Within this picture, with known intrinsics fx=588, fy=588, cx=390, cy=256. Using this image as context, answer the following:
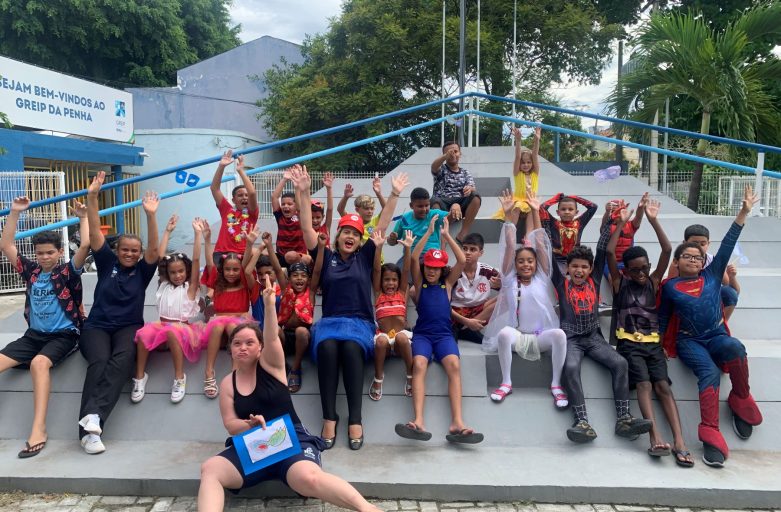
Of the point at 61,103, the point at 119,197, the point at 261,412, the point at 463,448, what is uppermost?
the point at 61,103

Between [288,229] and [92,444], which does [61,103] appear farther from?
[92,444]

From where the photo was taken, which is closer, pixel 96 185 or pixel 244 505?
pixel 244 505

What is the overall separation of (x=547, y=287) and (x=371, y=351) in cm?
138

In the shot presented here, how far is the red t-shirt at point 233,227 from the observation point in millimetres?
5180

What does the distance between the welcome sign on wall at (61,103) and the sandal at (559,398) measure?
10.7 meters

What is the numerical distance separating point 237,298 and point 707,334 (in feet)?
10.7

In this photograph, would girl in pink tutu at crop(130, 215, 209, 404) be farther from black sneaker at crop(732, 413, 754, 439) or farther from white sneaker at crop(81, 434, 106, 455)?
black sneaker at crop(732, 413, 754, 439)

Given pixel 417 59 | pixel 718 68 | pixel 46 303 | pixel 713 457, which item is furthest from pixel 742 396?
pixel 417 59

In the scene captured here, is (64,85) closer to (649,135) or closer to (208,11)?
(649,135)

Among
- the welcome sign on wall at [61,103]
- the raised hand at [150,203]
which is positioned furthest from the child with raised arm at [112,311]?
the welcome sign on wall at [61,103]

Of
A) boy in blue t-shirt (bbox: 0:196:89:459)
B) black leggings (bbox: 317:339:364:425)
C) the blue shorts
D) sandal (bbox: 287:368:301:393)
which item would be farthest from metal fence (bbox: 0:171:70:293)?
the blue shorts

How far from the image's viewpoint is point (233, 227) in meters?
5.23

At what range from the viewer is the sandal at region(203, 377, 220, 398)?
3955mm

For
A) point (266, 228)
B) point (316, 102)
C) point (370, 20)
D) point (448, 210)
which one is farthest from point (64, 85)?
point (448, 210)
